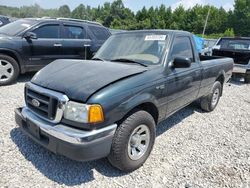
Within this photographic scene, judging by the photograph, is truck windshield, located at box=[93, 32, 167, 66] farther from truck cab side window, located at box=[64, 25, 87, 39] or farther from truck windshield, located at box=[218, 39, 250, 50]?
truck windshield, located at box=[218, 39, 250, 50]

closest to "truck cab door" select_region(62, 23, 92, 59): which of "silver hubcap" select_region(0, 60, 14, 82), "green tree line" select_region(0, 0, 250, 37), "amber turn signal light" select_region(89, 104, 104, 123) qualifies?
"silver hubcap" select_region(0, 60, 14, 82)

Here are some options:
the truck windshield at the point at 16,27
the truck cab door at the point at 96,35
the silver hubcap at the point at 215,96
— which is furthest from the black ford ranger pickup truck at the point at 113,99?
the truck cab door at the point at 96,35

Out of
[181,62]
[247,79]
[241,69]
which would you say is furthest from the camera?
[247,79]

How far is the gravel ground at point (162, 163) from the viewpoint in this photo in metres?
2.83

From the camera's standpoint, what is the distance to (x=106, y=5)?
82000 millimetres

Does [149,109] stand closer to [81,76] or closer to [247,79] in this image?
[81,76]

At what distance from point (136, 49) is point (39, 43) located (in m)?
3.74

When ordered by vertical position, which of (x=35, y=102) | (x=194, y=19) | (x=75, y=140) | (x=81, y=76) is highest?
(x=194, y=19)

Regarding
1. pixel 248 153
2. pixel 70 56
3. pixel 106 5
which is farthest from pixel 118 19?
pixel 248 153

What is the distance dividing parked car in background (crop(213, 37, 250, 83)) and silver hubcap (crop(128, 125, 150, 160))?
22.0ft

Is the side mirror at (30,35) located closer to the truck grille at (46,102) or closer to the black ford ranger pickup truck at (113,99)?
the black ford ranger pickup truck at (113,99)

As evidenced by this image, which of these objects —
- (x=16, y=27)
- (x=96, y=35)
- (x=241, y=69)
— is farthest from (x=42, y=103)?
(x=241, y=69)

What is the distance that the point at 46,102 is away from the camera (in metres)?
2.75

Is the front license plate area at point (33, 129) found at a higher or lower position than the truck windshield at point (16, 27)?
lower
